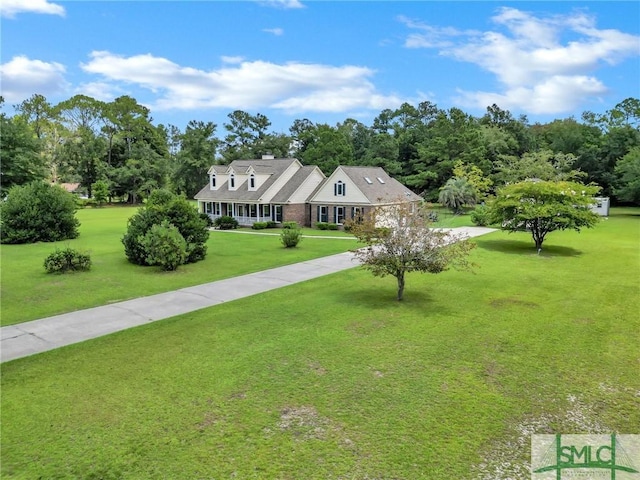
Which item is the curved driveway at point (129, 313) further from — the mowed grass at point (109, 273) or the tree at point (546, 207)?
the tree at point (546, 207)

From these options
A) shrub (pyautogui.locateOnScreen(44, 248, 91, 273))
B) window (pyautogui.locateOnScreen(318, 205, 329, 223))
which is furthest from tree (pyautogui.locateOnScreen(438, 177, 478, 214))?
shrub (pyautogui.locateOnScreen(44, 248, 91, 273))

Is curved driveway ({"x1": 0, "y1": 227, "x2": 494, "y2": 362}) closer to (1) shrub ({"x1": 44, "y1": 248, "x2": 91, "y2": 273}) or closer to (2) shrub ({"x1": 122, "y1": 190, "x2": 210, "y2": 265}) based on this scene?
(2) shrub ({"x1": 122, "y1": 190, "x2": 210, "y2": 265})

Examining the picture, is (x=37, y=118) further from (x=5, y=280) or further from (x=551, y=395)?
(x=551, y=395)

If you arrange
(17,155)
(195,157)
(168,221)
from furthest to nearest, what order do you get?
1. (195,157)
2. (17,155)
3. (168,221)

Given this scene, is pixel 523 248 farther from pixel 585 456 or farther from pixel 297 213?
pixel 585 456

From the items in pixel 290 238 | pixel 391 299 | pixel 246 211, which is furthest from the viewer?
pixel 246 211

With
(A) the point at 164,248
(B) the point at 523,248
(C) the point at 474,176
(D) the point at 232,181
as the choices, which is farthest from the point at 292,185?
(C) the point at 474,176
